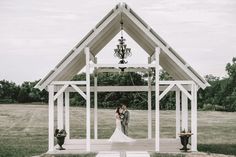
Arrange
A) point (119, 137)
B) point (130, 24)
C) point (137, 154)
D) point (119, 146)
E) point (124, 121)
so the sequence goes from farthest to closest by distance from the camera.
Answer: point (124, 121) < point (119, 137) < point (119, 146) < point (130, 24) < point (137, 154)

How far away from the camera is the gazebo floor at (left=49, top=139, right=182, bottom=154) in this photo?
778 inches

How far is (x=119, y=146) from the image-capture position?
21.3 m

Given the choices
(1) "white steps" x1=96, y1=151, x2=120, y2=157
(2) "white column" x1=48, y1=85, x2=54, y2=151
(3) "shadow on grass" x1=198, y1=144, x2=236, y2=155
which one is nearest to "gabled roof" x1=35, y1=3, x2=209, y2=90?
(2) "white column" x1=48, y1=85, x2=54, y2=151

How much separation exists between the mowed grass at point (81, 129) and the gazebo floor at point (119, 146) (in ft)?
6.10

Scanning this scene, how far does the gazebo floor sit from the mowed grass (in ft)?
6.10

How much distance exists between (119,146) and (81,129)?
1756cm

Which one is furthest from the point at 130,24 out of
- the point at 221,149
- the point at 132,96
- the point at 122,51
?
the point at 132,96

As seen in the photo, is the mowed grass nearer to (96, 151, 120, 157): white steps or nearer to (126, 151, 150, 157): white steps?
(96, 151, 120, 157): white steps

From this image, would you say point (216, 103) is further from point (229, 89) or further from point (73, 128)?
point (73, 128)

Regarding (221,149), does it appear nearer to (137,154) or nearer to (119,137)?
(119,137)

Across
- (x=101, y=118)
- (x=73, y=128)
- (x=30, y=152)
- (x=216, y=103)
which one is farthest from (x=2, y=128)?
(x=216, y=103)

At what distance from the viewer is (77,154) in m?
18.5

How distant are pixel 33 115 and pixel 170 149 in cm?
3304

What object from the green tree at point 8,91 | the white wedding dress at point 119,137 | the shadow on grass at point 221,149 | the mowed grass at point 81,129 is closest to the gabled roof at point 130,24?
the shadow on grass at point 221,149
